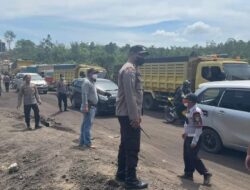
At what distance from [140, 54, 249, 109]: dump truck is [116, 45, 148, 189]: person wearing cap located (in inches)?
434

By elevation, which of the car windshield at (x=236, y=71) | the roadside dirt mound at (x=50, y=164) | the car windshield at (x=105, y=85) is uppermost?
the car windshield at (x=236, y=71)

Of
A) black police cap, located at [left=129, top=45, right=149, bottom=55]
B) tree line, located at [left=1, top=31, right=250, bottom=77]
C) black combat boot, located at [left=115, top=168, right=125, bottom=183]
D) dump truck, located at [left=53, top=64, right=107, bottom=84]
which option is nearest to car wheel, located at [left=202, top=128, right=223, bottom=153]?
black combat boot, located at [left=115, top=168, right=125, bottom=183]

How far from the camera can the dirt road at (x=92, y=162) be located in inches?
285

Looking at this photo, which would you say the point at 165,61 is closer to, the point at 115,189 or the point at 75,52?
the point at 115,189

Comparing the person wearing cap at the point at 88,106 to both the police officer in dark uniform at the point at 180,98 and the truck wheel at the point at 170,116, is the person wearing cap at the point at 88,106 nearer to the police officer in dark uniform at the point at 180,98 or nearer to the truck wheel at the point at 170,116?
the police officer in dark uniform at the point at 180,98

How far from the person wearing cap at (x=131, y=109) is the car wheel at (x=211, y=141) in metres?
Result: 4.39

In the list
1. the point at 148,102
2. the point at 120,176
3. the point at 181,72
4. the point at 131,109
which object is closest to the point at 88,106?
the point at 120,176

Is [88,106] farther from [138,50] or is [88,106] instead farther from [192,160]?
[138,50]

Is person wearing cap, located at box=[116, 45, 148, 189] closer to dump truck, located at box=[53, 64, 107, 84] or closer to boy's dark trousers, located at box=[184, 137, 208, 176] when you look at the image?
boy's dark trousers, located at box=[184, 137, 208, 176]

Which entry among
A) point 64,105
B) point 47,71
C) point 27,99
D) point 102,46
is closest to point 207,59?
point 64,105

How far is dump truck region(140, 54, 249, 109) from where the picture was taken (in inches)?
677

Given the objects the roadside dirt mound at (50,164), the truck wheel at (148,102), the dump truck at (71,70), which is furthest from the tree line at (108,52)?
the roadside dirt mound at (50,164)

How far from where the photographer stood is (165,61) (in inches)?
829

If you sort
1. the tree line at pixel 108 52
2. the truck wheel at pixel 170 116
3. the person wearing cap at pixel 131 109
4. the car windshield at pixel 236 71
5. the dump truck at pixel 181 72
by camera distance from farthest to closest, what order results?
the tree line at pixel 108 52 < the dump truck at pixel 181 72 < the car windshield at pixel 236 71 < the truck wheel at pixel 170 116 < the person wearing cap at pixel 131 109
